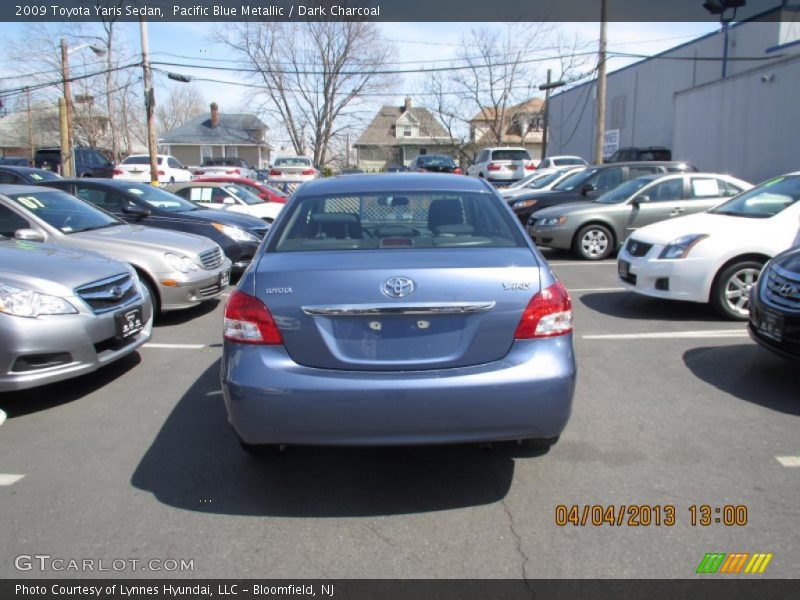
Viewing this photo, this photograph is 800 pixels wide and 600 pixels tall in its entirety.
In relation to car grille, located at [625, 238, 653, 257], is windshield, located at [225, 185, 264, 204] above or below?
above

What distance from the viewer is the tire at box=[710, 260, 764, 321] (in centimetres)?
678

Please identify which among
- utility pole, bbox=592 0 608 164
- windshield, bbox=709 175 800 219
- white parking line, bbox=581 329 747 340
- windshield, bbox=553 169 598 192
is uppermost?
utility pole, bbox=592 0 608 164

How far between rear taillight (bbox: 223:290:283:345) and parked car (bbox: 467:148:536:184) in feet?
72.7

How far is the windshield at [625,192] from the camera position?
37.8ft

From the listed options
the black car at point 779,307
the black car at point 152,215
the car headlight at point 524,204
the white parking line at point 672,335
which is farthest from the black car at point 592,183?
the black car at point 779,307

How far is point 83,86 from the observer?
40.4 meters

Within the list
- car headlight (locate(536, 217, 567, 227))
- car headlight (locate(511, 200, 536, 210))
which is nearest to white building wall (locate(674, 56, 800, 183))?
car headlight (locate(511, 200, 536, 210))

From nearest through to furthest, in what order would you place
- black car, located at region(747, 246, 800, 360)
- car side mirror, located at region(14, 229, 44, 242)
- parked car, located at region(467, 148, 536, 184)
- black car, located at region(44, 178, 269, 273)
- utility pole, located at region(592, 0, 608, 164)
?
black car, located at region(747, 246, 800, 360), car side mirror, located at region(14, 229, 44, 242), black car, located at region(44, 178, 269, 273), utility pole, located at region(592, 0, 608, 164), parked car, located at region(467, 148, 536, 184)

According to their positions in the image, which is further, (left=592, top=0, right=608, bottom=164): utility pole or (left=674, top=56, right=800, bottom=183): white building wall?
(left=592, top=0, right=608, bottom=164): utility pole

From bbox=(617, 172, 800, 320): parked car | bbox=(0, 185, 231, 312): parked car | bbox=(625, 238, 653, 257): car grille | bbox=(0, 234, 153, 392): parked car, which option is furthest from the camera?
bbox=(625, 238, 653, 257): car grille

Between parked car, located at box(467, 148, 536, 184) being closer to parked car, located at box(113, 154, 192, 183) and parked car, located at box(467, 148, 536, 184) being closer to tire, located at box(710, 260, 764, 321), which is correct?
parked car, located at box(113, 154, 192, 183)

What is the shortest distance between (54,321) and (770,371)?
5.50 metres

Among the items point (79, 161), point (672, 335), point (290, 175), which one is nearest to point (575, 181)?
point (672, 335)

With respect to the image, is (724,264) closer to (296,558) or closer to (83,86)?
(296,558)
